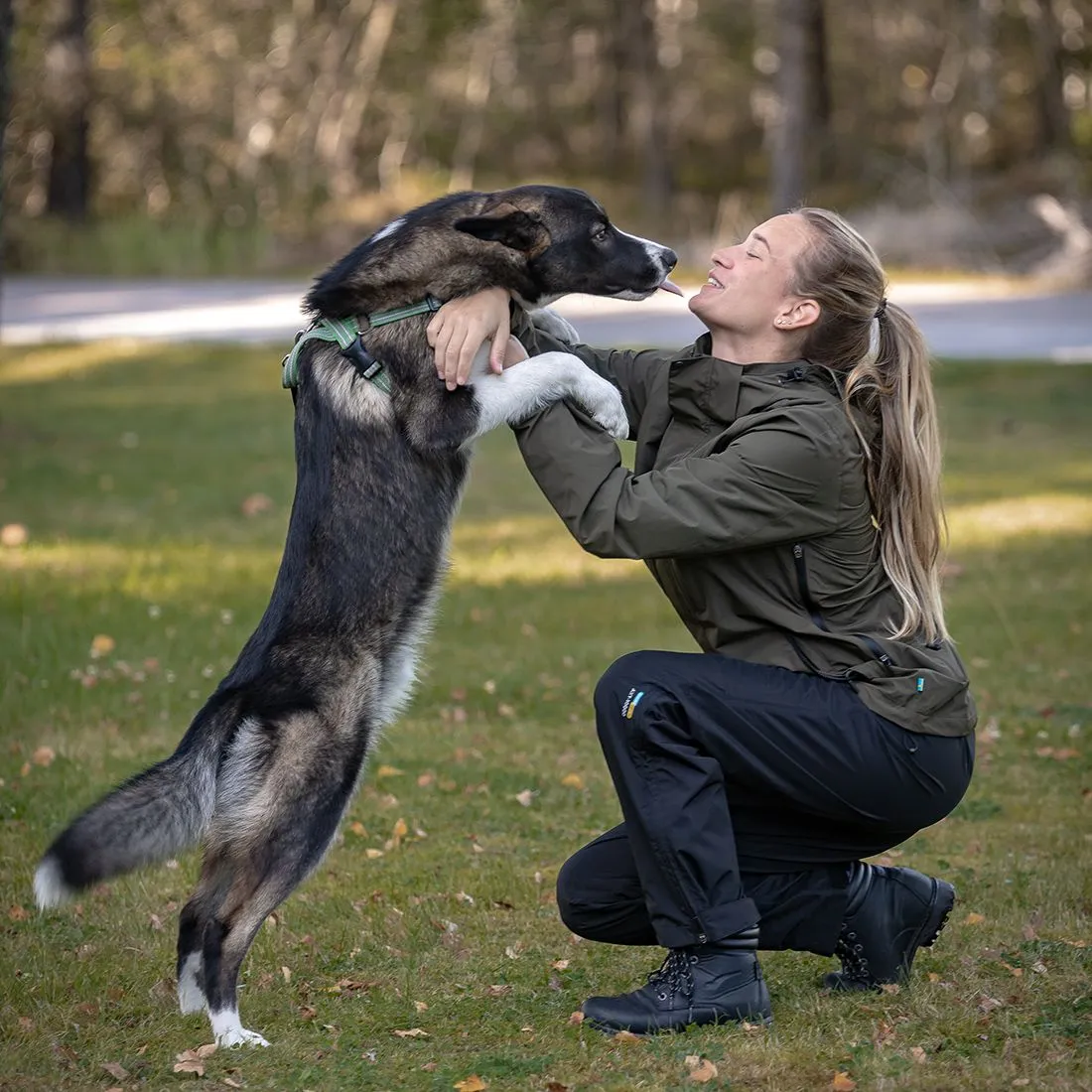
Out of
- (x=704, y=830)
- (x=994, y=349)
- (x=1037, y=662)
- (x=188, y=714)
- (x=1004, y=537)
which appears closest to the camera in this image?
(x=704, y=830)

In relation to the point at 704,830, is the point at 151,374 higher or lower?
lower

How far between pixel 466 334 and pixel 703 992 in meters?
1.71

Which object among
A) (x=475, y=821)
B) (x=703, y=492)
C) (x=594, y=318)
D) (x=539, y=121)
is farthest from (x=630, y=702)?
(x=539, y=121)

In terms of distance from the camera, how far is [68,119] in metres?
25.4

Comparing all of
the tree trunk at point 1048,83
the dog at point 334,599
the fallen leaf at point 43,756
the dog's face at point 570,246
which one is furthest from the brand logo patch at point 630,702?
the tree trunk at point 1048,83

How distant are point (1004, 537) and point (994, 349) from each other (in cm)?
594

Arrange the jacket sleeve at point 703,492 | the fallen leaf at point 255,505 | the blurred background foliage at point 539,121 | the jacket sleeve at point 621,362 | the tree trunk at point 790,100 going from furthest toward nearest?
the blurred background foliage at point 539,121, the tree trunk at point 790,100, the fallen leaf at point 255,505, the jacket sleeve at point 621,362, the jacket sleeve at point 703,492

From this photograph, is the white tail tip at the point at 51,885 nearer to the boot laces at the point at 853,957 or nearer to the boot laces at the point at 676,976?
the boot laces at the point at 676,976

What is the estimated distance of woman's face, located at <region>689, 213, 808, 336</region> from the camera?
3.80m

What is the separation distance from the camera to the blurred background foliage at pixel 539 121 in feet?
76.7

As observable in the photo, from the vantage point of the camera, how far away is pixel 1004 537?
1001cm

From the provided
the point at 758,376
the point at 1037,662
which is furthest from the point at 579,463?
the point at 1037,662

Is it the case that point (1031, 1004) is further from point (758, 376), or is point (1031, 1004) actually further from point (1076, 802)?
point (1076, 802)

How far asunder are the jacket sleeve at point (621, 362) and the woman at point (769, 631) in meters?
0.18
